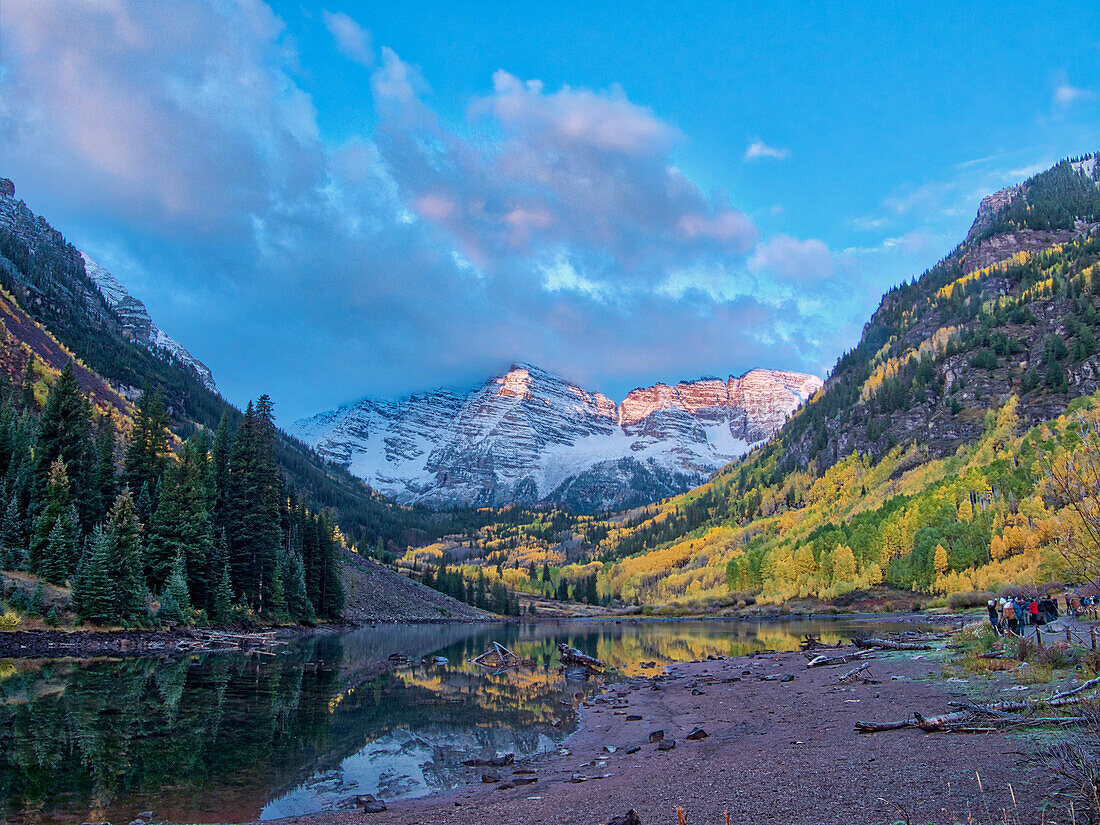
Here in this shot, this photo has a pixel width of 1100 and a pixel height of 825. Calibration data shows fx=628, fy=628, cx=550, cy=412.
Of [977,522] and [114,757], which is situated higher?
[977,522]

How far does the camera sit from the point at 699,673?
4050cm

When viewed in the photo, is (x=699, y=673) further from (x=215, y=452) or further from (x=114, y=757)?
(x=215, y=452)

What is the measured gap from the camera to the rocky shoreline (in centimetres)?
1092

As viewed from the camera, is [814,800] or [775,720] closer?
[814,800]

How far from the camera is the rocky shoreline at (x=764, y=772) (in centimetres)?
1092

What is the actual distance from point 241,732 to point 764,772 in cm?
1723

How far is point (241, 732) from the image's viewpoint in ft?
70.7

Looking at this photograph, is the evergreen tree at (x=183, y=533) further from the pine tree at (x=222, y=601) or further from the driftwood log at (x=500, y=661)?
the driftwood log at (x=500, y=661)

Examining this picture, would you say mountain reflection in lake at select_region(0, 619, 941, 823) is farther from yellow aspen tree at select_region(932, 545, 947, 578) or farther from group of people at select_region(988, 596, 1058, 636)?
yellow aspen tree at select_region(932, 545, 947, 578)

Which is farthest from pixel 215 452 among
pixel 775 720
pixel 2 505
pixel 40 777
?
pixel 775 720

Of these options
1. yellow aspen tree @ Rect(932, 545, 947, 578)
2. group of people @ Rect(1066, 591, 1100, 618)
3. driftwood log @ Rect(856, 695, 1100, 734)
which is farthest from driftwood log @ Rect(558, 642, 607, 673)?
yellow aspen tree @ Rect(932, 545, 947, 578)

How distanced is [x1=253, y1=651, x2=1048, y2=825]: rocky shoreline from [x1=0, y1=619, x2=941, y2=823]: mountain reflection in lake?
2.09 meters

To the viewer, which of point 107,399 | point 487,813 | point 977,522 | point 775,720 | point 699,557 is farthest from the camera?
point 699,557

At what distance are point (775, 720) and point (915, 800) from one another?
13019mm
